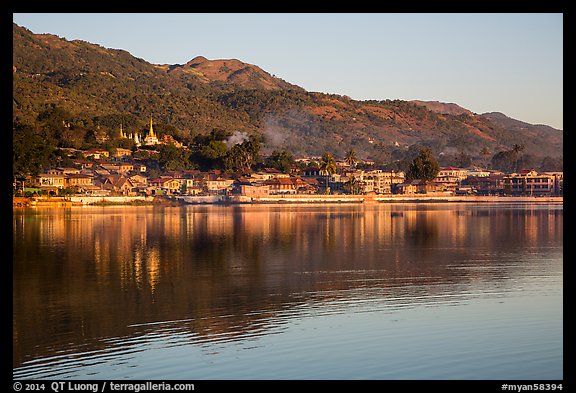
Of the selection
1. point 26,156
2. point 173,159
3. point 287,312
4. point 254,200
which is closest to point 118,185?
point 173,159

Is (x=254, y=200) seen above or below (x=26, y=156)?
below

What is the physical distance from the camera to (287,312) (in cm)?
1838

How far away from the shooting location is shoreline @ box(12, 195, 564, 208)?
85037 mm

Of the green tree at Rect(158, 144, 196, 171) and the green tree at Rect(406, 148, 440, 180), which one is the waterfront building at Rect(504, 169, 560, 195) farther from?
the green tree at Rect(158, 144, 196, 171)

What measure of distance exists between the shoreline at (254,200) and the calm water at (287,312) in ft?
169

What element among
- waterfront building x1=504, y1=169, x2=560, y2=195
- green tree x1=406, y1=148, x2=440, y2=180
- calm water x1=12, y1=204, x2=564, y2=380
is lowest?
calm water x1=12, y1=204, x2=564, y2=380

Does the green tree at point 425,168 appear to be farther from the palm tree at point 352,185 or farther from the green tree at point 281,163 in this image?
the green tree at point 281,163

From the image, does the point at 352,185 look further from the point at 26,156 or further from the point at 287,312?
the point at 287,312

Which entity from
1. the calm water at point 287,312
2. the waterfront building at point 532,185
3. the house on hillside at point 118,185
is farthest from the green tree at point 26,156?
the waterfront building at point 532,185

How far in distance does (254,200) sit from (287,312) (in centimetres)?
9106

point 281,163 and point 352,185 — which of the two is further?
point 281,163

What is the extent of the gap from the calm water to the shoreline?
51.5 meters

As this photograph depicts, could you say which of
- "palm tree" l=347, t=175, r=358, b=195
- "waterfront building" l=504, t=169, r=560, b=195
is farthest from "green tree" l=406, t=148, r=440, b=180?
"waterfront building" l=504, t=169, r=560, b=195

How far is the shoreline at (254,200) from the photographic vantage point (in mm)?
85037
